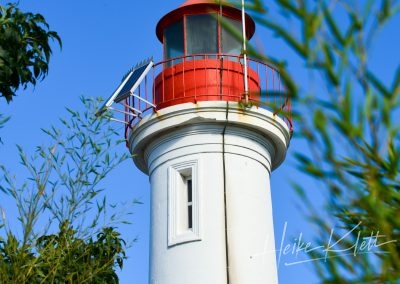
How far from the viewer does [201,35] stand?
446 inches

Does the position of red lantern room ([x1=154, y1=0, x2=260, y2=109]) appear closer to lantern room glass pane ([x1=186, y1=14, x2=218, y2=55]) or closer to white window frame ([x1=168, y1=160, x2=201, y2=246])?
lantern room glass pane ([x1=186, y1=14, x2=218, y2=55])

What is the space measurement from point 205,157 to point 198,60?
154 cm

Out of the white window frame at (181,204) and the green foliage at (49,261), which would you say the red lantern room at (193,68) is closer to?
the white window frame at (181,204)

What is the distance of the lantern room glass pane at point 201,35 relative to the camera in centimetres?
1124

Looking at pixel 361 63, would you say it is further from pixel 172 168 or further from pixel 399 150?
pixel 172 168

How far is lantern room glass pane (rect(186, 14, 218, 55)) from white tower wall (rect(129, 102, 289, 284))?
52.2 inches

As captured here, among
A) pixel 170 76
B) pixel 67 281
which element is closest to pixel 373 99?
pixel 67 281

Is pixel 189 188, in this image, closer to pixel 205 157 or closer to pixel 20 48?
pixel 205 157

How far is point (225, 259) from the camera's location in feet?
31.1

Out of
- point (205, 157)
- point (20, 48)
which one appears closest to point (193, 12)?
point (205, 157)

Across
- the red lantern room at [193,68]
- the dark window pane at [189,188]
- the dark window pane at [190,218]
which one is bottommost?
the dark window pane at [190,218]

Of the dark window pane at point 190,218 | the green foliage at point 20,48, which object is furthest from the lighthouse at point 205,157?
the green foliage at point 20,48

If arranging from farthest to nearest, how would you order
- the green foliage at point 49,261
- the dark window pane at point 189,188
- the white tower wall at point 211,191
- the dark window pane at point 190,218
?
the dark window pane at point 189,188 < the dark window pane at point 190,218 < the white tower wall at point 211,191 < the green foliage at point 49,261

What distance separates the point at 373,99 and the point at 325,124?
113 mm
